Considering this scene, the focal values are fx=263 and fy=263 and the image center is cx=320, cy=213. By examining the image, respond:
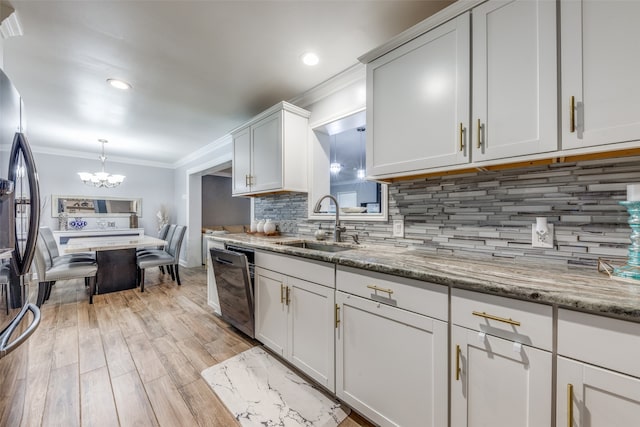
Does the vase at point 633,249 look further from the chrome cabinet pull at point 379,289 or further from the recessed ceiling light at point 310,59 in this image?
the recessed ceiling light at point 310,59

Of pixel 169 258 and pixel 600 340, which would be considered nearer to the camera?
pixel 600 340

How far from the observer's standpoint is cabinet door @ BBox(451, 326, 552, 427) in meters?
0.87

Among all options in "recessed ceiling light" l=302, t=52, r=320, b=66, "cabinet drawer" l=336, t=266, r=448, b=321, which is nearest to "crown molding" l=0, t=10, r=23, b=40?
"recessed ceiling light" l=302, t=52, r=320, b=66

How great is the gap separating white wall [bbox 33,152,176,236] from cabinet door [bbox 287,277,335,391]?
5.57m

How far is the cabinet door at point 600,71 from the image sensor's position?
3.06 feet

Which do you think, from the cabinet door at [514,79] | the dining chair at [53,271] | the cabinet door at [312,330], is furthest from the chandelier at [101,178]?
the cabinet door at [514,79]

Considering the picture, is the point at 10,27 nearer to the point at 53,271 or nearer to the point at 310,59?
the point at 310,59

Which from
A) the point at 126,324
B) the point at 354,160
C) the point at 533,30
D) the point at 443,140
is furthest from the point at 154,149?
the point at 533,30

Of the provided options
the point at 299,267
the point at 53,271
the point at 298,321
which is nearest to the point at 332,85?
the point at 299,267

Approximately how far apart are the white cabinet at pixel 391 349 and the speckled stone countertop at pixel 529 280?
2.5 inches

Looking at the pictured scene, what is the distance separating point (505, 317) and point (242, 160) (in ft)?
9.09

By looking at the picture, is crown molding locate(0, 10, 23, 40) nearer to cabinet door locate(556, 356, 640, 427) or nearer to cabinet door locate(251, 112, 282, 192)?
cabinet door locate(251, 112, 282, 192)

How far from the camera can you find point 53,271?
10.5 ft

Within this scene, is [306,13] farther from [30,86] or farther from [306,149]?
[30,86]
